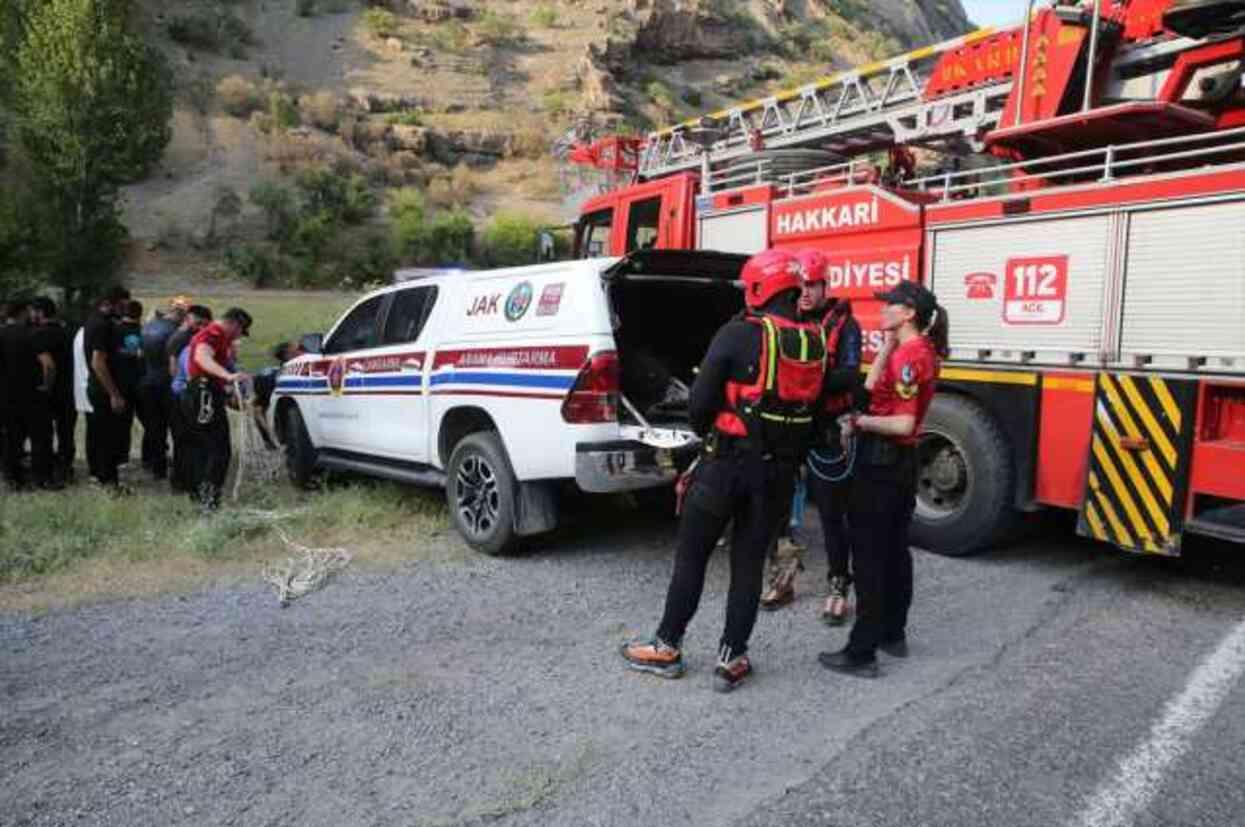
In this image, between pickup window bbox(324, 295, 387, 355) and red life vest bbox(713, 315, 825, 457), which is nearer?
red life vest bbox(713, 315, 825, 457)

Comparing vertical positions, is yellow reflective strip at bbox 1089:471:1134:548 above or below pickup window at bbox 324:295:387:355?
→ below

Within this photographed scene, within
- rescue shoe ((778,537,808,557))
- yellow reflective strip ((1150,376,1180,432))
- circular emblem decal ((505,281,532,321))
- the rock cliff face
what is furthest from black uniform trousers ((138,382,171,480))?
the rock cliff face

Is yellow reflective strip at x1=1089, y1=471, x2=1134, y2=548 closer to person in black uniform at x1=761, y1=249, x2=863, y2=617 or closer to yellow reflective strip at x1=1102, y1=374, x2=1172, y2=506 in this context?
yellow reflective strip at x1=1102, y1=374, x2=1172, y2=506

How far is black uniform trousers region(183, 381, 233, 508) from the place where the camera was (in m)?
6.71

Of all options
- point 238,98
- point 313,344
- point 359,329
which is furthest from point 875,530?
point 238,98

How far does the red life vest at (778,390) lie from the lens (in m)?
3.58

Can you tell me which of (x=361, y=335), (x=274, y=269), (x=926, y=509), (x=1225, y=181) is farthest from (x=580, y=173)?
(x=274, y=269)

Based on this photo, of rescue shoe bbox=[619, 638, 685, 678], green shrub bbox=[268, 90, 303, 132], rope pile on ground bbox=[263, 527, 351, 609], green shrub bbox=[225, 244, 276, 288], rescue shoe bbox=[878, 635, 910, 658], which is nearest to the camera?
rescue shoe bbox=[619, 638, 685, 678]

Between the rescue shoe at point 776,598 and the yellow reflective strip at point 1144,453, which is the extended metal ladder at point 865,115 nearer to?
the yellow reflective strip at point 1144,453

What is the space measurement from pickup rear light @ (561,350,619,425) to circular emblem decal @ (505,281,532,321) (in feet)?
2.42

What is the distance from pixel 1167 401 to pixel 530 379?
3.47 meters

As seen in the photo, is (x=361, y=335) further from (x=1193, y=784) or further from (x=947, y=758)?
(x=1193, y=784)

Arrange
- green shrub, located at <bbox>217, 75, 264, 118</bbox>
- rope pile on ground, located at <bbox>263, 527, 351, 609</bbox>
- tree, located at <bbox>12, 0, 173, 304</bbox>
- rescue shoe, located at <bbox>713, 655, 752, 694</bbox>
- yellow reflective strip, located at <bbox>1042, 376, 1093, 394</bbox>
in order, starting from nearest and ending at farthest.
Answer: rescue shoe, located at <bbox>713, 655, 752, 694</bbox>
rope pile on ground, located at <bbox>263, 527, 351, 609</bbox>
yellow reflective strip, located at <bbox>1042, 376, 1093, 394</bbox>
tree, located at <bbox>12, 0, 173, 304</bbox>
green shrub, located at <bbox>217, 75, 264, 118</bbox>

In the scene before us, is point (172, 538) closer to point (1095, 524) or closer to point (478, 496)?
point (478, 496)
